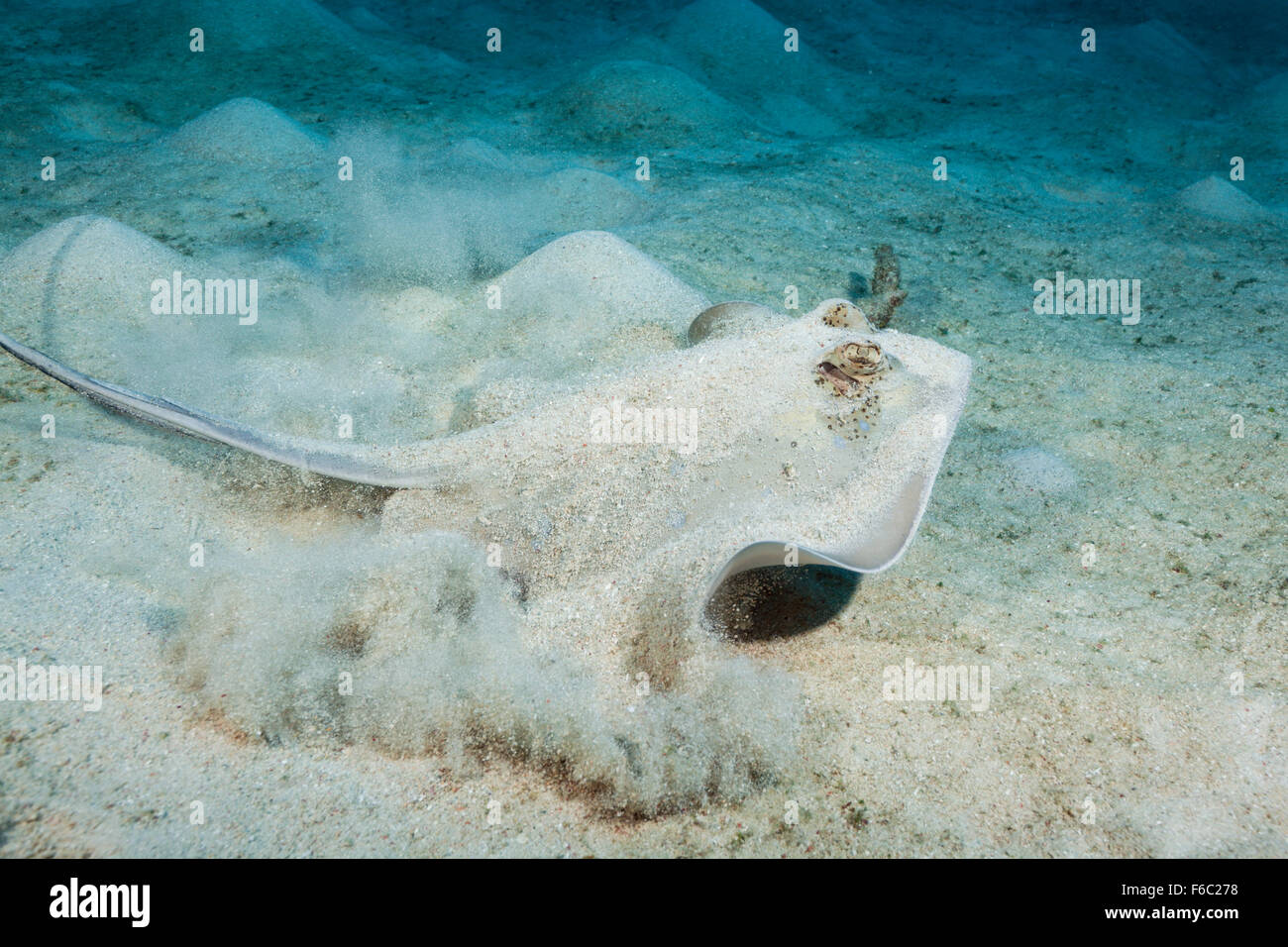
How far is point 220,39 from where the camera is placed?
11.0 m

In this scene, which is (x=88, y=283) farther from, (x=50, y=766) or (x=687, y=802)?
(x=687, y=802)

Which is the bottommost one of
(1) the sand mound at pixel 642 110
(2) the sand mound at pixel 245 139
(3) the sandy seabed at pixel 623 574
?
(3) the sandy seabed at pixel 623 574

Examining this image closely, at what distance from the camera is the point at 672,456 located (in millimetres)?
3213

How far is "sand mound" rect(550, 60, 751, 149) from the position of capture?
31.0 ft

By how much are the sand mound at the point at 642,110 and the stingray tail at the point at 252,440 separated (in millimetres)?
7368

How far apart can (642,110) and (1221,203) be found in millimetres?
7022

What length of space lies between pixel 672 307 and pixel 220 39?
10.5 meters

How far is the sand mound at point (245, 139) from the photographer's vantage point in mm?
7617

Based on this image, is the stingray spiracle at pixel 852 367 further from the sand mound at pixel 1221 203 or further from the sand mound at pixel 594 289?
the sand mound at pixel 1221 203

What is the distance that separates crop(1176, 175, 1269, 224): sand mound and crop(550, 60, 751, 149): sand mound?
17.8 feet

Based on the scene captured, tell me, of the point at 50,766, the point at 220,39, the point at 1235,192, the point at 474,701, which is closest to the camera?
the point at 50,766

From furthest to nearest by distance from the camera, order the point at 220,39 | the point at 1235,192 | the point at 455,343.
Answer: the point at 220,39, the point at 1235,192, the point at 455,343

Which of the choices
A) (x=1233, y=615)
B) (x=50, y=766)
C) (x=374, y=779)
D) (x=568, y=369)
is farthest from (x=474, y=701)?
(x=1233, y=615)

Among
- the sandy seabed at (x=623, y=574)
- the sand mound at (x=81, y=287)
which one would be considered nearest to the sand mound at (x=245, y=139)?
the sandy seabed at (x=623, y=574)
